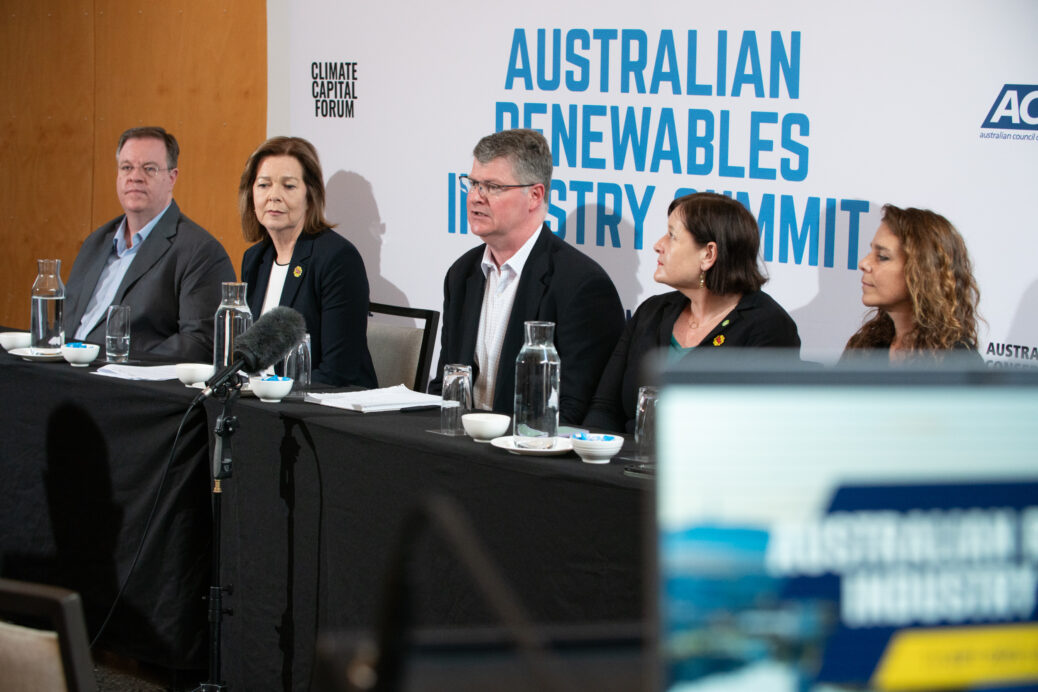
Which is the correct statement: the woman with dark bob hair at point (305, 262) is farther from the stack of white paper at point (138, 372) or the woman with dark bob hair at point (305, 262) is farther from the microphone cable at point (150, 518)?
the microphone cable at point (150, 518)

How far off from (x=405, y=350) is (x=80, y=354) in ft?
3.66

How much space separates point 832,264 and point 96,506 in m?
2.25

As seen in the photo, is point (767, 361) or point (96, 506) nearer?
point (767, 361)

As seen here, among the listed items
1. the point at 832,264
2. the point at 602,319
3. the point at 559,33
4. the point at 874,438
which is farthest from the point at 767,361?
the point at 559,33

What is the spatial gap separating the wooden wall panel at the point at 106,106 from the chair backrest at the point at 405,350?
6.27ft

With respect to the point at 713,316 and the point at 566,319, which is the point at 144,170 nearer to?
the point at 566,319

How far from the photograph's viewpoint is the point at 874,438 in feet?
1.75

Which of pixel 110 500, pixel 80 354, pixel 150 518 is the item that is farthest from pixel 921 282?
pixel 80 354

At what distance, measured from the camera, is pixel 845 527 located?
0.53m

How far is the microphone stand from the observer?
234 centimetres

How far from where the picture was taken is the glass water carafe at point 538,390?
2279mm

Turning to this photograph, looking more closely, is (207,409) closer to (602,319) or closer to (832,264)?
(602,319)

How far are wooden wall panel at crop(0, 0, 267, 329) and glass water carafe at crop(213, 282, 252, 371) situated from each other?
270 cm

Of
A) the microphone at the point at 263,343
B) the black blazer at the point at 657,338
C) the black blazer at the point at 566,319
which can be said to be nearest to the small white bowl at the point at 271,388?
the microphone at the point at 263,343
